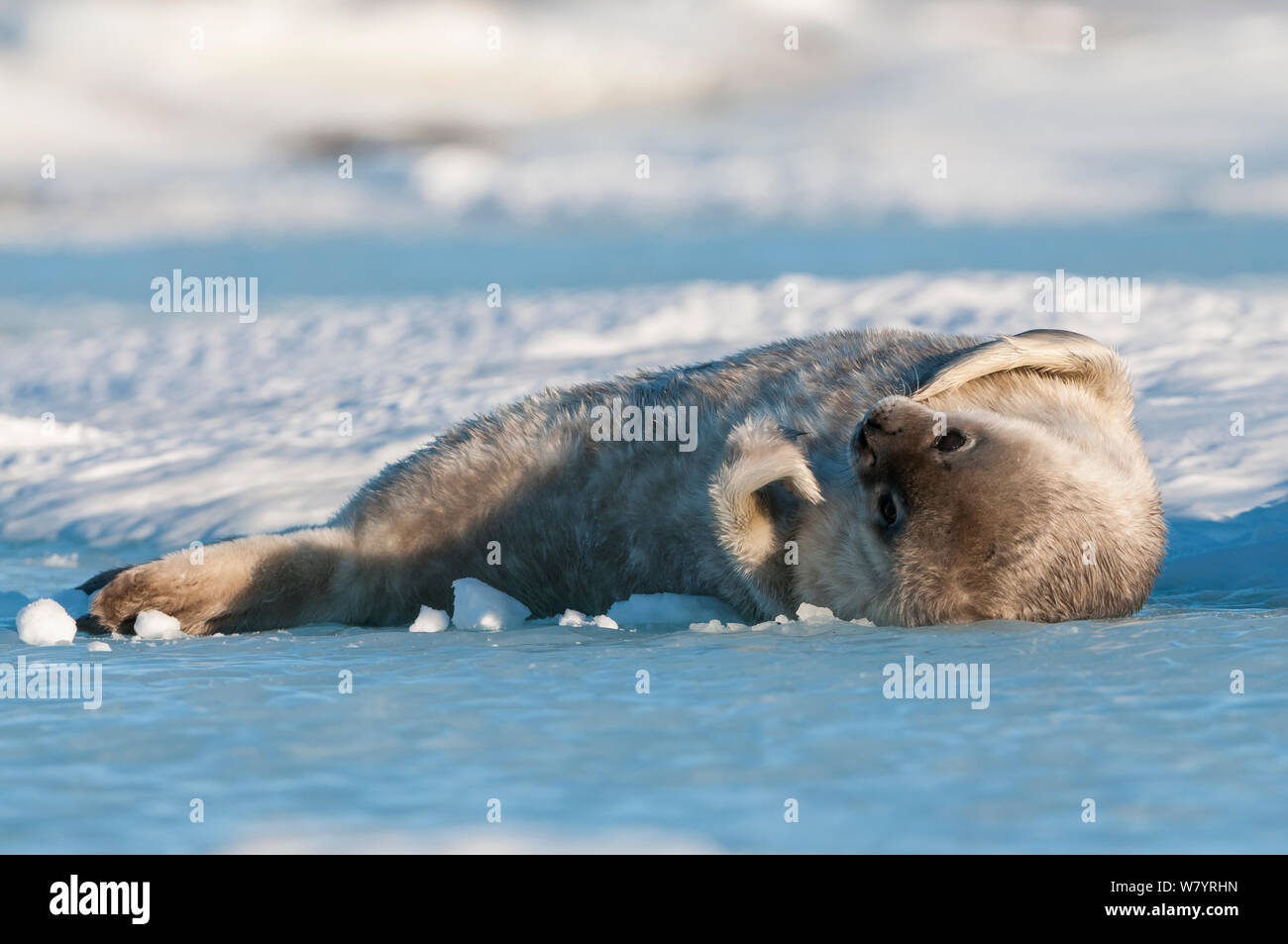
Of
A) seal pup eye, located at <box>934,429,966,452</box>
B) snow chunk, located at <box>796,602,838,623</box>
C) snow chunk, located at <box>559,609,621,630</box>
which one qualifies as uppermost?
seal pup eye, located at <box>934,429,966,452</box>

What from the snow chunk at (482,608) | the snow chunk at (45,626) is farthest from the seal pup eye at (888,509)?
the snow chunk at (45,626)

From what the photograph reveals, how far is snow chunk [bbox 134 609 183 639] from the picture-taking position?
13.7ft

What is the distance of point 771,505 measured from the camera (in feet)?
13.1

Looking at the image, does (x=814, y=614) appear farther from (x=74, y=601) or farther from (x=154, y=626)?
(x=74, y=601)

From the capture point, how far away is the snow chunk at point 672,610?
4164 millimetres

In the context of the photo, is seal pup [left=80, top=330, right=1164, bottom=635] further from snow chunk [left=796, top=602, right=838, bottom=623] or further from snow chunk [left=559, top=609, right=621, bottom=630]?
snow chunk [left=559, top=609, right=621, bottom=630]

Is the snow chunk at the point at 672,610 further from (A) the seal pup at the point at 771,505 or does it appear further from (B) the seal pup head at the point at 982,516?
(B) the seal pup head at the point at 982,516

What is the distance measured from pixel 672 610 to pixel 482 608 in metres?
0.67

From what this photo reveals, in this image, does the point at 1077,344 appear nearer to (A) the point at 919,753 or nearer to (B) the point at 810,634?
(B) the point at 810,634

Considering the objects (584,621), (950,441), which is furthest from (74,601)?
(950,441)

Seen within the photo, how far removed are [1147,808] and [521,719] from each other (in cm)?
124

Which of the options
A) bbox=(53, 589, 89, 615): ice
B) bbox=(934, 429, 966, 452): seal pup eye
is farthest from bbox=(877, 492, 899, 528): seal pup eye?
bbox=(53, 589, 89, 615): ice

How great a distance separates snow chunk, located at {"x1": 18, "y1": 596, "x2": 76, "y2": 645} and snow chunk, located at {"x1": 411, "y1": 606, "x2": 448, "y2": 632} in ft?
3.72

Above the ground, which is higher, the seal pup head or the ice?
the seal pup head
